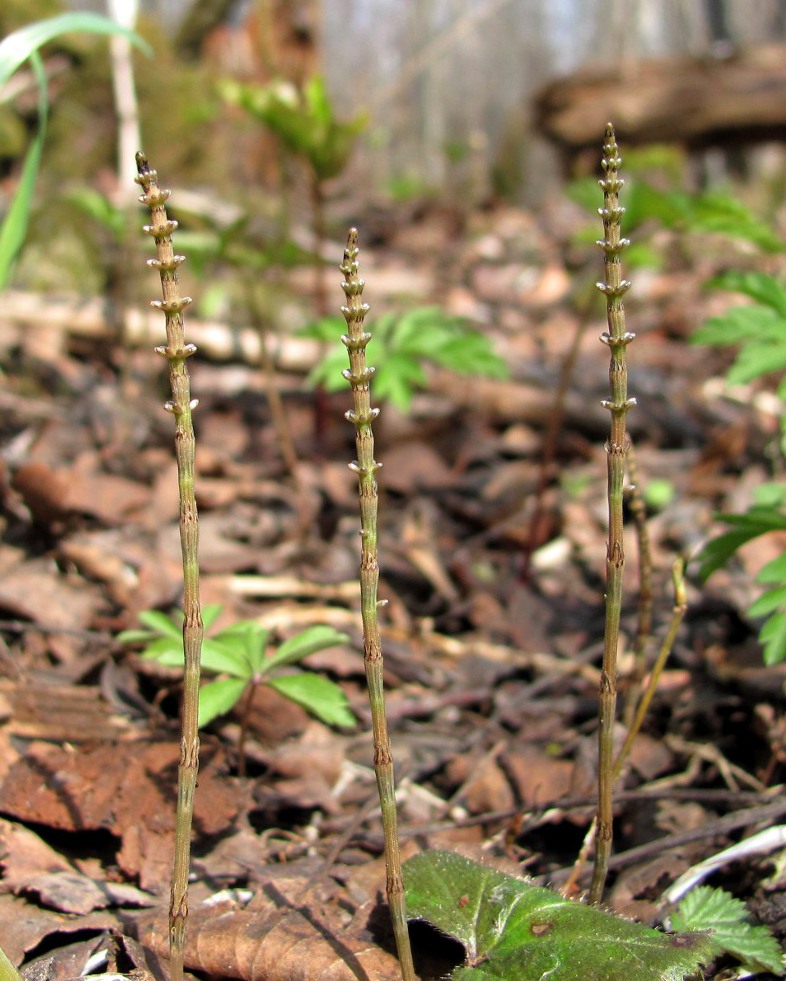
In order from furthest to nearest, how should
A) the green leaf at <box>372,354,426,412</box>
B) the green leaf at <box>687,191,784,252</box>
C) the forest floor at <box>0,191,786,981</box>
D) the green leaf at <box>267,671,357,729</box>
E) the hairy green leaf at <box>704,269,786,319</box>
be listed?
1. the green leaf at <box>372,354,426,412</box>
2. the green leaf at <box>687,191,784,252</box>
3. the hairy green leaf at <box>704,269,786,319</box>
4. the green leaf at <box>267,671,357,729</box>
5. the forest floor at <box>0,191,786,981</box>

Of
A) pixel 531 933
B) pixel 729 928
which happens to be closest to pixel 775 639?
pixel 729 928

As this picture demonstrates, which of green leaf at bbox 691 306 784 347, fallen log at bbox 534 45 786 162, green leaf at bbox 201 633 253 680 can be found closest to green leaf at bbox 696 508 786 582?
green leaf at bbox 691 306 784 347

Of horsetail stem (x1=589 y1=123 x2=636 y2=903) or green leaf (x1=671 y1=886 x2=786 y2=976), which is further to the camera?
green leaf (x1=671 y1=886 x2=786 y2=976)

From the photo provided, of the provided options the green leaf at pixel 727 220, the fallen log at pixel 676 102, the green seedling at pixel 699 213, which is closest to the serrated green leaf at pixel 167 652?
the green seedling at pixel 699 213

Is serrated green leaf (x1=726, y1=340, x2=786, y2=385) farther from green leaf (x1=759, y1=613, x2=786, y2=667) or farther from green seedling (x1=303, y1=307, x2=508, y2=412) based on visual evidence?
green seedling (x1=303, y1=307, x2=508, y2=412)

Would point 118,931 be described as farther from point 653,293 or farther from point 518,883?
point 653,293

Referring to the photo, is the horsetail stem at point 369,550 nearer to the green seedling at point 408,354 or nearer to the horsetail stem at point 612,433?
the horsetail stem at point 612,433

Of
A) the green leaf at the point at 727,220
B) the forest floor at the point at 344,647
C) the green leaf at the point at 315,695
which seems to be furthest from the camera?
the green leaf at the point at 727,220
